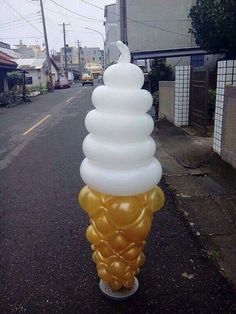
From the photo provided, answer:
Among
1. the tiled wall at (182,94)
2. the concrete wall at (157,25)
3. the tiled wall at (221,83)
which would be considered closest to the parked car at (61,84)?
the concrete wall at (157,25)

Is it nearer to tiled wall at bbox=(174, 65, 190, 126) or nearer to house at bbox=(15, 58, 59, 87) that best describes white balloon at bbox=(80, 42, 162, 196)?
tiled wall at bbox=(174, 65, 190, 126)

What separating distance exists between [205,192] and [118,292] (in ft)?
8.22

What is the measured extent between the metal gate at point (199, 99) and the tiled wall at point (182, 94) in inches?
6.2

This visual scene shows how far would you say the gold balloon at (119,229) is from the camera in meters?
2.47

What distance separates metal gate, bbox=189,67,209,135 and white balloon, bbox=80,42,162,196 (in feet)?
19.6

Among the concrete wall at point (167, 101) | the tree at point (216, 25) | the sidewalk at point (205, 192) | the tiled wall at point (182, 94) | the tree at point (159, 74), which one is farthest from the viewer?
the tree at point (159, 74)

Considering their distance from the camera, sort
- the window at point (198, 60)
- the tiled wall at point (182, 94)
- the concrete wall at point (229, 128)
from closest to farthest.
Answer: the concrete wall at point (229, 128), the tiled wall at point (182, 94), the window at point (198, 60)

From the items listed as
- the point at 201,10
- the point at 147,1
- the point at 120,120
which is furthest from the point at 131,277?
the point at 147,1

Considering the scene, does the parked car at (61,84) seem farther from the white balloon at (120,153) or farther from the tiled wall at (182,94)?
the white balloon at (120,153)

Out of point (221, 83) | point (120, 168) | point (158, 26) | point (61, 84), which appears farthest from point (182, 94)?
point (61, 84)

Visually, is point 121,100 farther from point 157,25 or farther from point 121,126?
point 157,25

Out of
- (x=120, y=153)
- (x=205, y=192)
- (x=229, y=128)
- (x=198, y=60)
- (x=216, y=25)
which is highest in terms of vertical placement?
(x=216, y=25)

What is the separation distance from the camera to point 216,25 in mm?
12883

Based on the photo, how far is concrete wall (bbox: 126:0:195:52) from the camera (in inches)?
847
